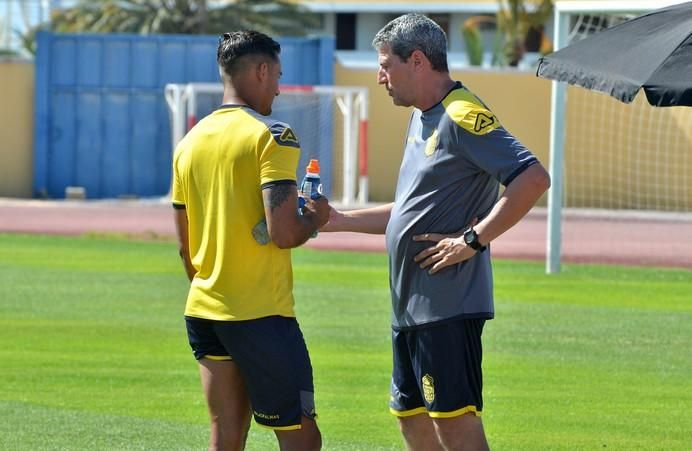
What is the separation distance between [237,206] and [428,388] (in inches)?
41.2

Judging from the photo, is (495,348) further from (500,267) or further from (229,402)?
(500,267)

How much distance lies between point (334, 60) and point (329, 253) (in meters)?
13.0

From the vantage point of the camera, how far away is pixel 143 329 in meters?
12.9

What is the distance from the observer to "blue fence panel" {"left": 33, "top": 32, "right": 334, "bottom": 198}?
33625 millimetres

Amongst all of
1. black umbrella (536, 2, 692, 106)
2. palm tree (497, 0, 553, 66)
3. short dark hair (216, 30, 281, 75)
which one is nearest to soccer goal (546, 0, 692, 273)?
palm tree (497, 0, 553, 66)

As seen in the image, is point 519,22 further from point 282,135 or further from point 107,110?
point 282,135

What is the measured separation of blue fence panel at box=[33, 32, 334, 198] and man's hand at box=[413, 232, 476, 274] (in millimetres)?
28222

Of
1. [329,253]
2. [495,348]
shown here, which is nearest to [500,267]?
[329,253]

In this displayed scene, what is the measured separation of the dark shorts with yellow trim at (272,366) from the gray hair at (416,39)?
46.2 inches

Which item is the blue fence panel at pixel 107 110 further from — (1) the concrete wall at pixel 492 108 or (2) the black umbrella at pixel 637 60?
(2) the black umbrella at pixel 637 60

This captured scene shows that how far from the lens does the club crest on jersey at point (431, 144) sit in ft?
18.1

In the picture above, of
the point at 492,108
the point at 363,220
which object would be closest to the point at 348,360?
the point at 363,220

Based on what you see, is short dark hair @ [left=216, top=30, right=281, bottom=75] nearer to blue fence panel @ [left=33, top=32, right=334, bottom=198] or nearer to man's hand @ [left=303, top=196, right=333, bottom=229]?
man's hand @ [left=303, top=196, right=333, bottom=229]

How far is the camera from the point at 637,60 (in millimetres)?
6289
